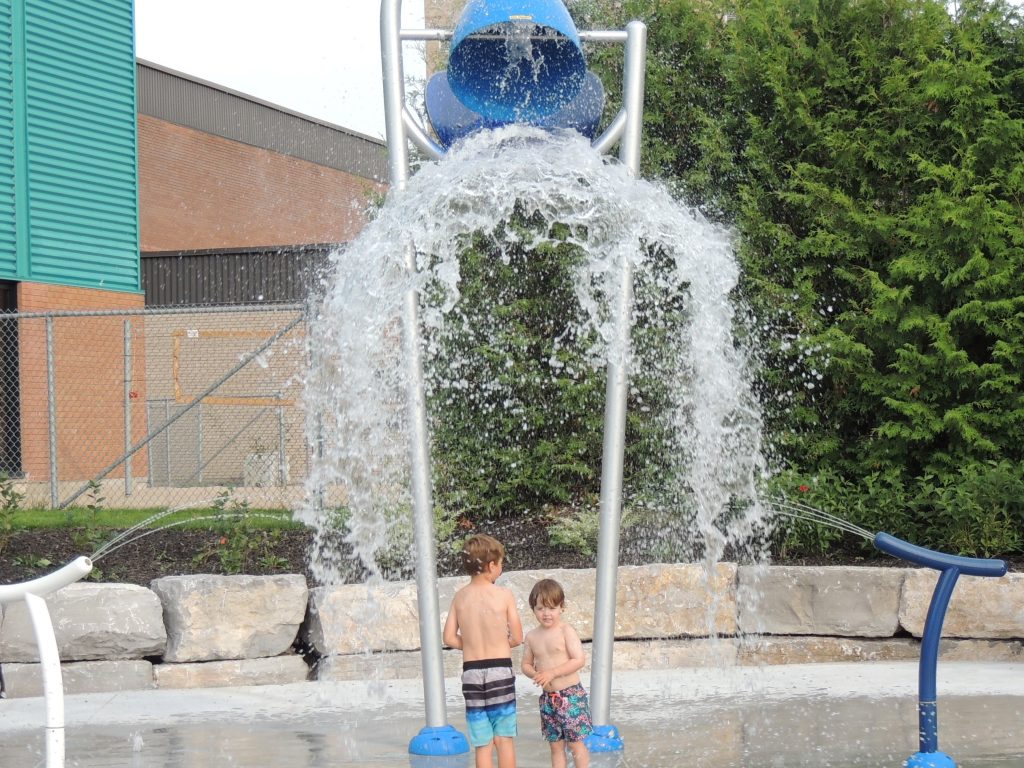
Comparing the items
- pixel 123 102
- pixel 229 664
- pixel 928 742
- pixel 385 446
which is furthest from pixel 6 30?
pixel 928 742

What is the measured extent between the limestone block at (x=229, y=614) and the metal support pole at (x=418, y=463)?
87.3 inches

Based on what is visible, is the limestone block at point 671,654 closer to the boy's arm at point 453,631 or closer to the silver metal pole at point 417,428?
the silver metal pole at point 417,428

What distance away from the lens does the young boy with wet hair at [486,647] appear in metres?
4.43

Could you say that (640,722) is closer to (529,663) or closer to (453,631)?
(529,663)

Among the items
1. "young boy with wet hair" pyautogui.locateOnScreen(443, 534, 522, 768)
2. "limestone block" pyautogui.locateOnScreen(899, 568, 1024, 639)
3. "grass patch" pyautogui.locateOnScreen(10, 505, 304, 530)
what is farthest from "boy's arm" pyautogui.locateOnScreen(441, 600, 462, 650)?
"grass patch" pyautogui.locateOnScreen(10, 505, 304, 530)

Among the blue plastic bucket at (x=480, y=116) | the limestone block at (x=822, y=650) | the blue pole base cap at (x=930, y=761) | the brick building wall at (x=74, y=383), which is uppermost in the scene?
the blue plastic bucket at (x=480, y=116)

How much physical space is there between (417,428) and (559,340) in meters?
4.05

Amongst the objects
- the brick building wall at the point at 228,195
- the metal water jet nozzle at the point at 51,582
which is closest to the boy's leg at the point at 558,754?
the metal water jet nozzle at the point at 51,582

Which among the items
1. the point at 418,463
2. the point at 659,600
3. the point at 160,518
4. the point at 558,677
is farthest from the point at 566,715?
the point at 160,518

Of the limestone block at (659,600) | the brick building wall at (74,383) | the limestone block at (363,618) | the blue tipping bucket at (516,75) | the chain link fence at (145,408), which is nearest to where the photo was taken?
the blue tipping bucket at (516,75)

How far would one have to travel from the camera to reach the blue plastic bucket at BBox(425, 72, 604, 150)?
5258mm

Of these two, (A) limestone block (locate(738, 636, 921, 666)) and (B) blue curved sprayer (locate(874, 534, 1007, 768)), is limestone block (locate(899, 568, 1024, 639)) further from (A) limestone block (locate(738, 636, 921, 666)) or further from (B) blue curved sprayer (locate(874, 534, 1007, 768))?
(B) blue curved sprayer (locate(874, 534, 1007, 768))

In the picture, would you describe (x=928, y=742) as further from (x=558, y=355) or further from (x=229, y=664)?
(x=558, y=355)

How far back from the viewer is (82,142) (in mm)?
15430
